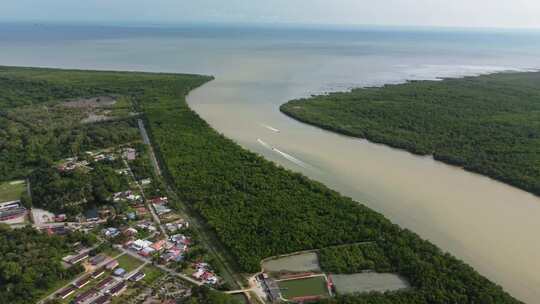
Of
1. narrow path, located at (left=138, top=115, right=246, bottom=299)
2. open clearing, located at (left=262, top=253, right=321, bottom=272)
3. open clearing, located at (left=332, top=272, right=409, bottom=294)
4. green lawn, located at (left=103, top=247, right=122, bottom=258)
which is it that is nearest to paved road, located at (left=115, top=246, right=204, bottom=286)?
green lawn, located at (left=103, top=247, right=122, bottom=258)

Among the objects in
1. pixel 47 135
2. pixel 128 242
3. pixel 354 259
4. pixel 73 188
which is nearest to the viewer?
pixel 354 259

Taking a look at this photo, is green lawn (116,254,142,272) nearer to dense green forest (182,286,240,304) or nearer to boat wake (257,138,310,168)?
dense green forest (182,286,240,304)

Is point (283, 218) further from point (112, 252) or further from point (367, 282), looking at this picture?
point (112, 252)

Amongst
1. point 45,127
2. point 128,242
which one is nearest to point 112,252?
point 128,242

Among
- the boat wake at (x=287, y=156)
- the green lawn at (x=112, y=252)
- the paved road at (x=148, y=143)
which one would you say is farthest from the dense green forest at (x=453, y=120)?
the green lawn at (x=112, y=252)

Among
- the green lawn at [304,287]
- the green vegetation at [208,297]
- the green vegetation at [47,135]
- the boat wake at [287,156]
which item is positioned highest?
the green vegetation at [47,135]

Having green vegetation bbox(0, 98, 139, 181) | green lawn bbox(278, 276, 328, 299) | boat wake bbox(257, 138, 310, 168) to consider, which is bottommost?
green lawn bbox(278, 276, 328, 299)

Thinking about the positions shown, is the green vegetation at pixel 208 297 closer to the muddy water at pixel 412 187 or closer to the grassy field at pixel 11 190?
the muddy water at pixel 412 187
